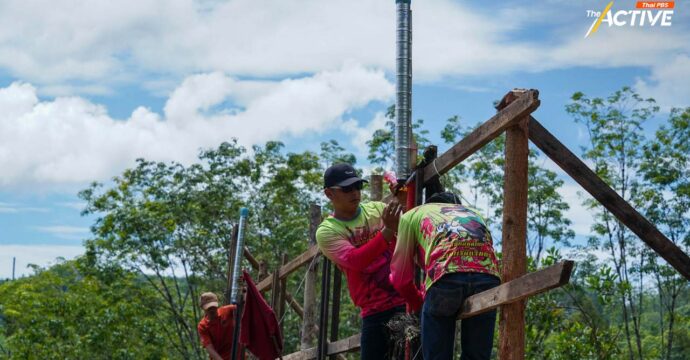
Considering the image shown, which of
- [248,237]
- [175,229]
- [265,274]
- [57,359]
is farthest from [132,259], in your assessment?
[265,274]

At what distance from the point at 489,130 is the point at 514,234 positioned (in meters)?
0.57

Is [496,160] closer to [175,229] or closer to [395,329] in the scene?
[175,229]

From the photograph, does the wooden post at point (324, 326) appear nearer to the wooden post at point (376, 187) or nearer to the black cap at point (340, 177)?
the wooden post at point (376, 187)

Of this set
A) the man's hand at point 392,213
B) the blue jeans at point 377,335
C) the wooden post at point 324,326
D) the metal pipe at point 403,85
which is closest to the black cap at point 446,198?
the man's hand at point 392,213

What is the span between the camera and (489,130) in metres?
4.34

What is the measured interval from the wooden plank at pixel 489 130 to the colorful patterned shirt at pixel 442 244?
1.50 ft

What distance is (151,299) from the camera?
25.2 metres

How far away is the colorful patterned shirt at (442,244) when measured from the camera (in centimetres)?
385

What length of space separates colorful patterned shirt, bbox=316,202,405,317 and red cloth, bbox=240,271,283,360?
214 cm

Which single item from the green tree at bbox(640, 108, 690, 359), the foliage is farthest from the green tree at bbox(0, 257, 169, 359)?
the green tree at bbox(640, 108, 690, 359)

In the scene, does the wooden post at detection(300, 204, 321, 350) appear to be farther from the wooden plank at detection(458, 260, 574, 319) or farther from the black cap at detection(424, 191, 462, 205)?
the wooden plank at detection(458, 260, 574, 319)

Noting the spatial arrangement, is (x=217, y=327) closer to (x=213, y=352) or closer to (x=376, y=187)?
(x=213, y=352)

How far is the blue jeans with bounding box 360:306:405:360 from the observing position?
Result: 16.5ft

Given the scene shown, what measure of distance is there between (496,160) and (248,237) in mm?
6667
